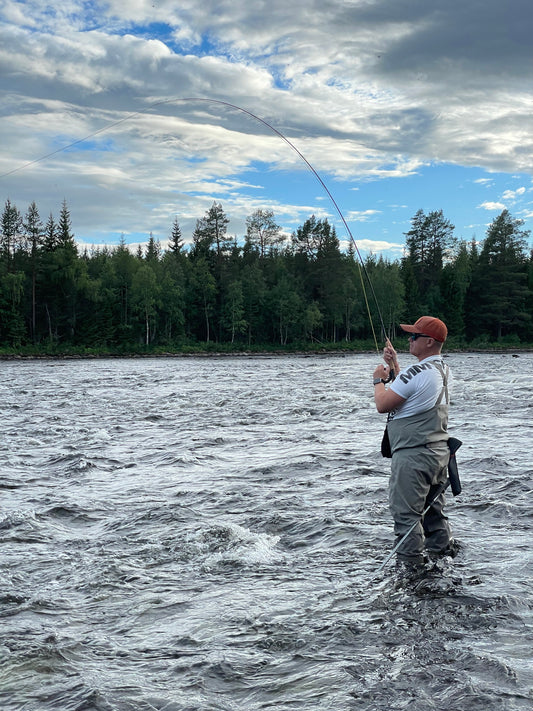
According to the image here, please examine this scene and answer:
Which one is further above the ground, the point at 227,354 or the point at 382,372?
the point at 382,372

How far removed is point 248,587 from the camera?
598 cm

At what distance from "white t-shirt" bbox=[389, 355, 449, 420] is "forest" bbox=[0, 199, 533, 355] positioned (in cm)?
6651

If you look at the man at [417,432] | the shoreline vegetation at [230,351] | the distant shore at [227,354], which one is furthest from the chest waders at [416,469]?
the shoreline vegetation at [230,351]

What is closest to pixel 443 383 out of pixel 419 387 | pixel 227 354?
pixel 419 387

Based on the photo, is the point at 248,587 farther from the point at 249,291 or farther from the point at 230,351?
the point at 249,291

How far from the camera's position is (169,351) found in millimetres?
76625

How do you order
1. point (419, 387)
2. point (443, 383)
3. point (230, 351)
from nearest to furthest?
point (419, 387) < point (443, 383) < point (230, 351)

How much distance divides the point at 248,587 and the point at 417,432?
1.96m

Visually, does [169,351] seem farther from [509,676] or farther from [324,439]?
[509,676]

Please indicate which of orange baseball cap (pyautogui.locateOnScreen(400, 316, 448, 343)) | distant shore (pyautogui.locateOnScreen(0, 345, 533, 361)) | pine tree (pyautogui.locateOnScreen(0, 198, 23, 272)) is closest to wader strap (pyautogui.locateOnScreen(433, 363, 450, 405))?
orange baseball cap (pyautogui.locateOnScreen(400, 316, 448, 343))

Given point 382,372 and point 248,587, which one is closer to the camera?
point 248,587

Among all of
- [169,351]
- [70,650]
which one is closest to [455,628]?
[70,650]

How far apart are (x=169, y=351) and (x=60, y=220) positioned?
25.4 m

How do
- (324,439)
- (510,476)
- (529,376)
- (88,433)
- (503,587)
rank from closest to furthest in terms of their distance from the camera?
(503,587) → (510,476) → (324,439) → (88,433) → (529,376)
